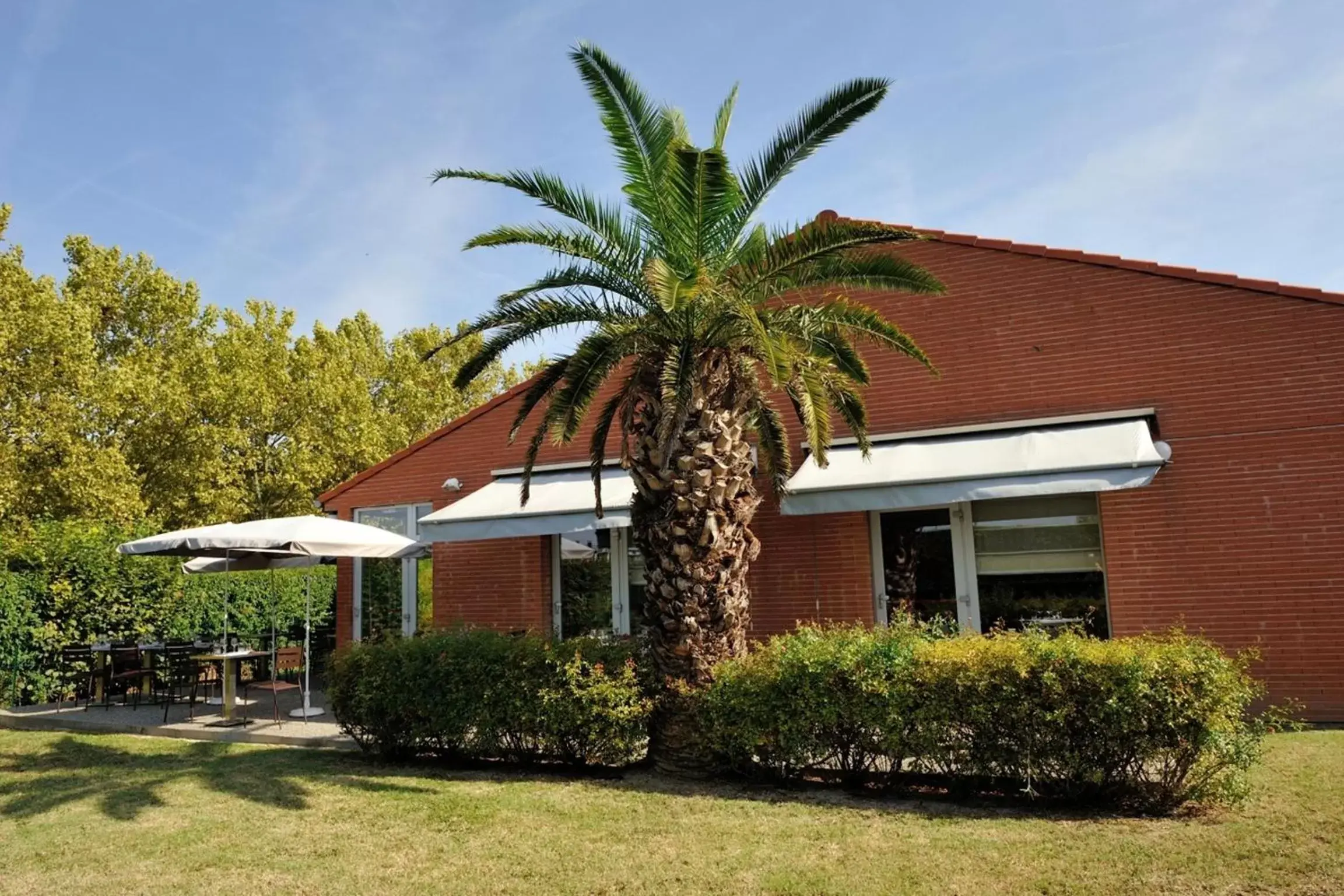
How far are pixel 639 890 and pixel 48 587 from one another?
16.3 meters

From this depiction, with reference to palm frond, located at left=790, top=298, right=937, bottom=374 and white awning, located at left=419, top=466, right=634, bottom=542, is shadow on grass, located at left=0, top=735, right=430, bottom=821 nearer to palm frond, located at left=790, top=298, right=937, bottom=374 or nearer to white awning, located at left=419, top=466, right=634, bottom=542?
white awning, located at left=419, top=466, right=634, bottom=542

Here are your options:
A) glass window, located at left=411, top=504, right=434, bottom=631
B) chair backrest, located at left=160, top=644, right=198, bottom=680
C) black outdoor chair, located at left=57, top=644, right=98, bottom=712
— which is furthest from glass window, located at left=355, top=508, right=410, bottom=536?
black outdoor chair, located at left=57, top=644, right=98, bottom=712

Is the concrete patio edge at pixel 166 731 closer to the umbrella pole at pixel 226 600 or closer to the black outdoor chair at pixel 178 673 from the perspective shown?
the black outdoor chair at pixel 178 673

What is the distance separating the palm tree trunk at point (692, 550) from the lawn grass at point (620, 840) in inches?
37.2

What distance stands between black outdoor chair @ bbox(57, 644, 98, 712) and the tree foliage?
560 centimetres

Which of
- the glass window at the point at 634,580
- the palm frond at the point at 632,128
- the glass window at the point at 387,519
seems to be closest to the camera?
the palm frond at the point at 632,128

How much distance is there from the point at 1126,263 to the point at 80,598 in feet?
65.2

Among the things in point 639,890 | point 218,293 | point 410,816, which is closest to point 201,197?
point 410,816

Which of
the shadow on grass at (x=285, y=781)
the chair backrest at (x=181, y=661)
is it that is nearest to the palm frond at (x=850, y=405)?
the shadow on grass at (x=285, y=781)

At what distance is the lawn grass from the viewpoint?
6551 mm

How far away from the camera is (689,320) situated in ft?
33.6

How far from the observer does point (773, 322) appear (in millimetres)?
10680

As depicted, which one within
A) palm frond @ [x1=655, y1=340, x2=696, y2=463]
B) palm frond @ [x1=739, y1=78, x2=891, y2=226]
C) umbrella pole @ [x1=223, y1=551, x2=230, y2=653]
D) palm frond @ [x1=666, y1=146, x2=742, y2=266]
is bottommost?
umbrella pole @ [x1=223, y1=551, x2=230, y2=653]

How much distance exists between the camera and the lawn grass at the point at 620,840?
6551mm
